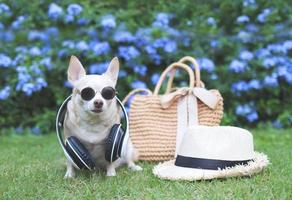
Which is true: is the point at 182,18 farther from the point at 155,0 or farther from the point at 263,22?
the point at 263,22

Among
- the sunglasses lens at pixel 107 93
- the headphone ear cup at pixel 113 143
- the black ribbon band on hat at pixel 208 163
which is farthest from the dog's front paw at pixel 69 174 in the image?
the black ribbon band on hat at pixel 208 163

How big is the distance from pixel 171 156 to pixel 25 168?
909mm

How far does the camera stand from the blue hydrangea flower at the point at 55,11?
17.6 feet

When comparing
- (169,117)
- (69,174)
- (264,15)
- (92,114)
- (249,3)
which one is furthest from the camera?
(249,3)

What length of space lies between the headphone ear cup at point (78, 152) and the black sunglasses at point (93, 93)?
237 mm

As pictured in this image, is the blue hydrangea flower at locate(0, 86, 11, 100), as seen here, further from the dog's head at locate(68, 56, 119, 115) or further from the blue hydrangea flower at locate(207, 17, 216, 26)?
the dog's head at locate(68, 56, 119, 115)

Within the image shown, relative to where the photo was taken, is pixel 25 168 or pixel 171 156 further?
pixel 171 156

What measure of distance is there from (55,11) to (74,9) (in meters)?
0.18

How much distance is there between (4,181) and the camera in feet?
9.70

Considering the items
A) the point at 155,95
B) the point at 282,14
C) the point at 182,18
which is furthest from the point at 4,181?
the point at 282,14

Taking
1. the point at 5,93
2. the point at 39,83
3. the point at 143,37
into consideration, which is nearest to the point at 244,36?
the point at 143,37

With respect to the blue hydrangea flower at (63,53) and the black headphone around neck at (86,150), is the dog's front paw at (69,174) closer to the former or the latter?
the black headphone around neck at (86,150)

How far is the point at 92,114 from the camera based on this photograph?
291cm

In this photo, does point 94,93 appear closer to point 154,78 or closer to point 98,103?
point 98,103
